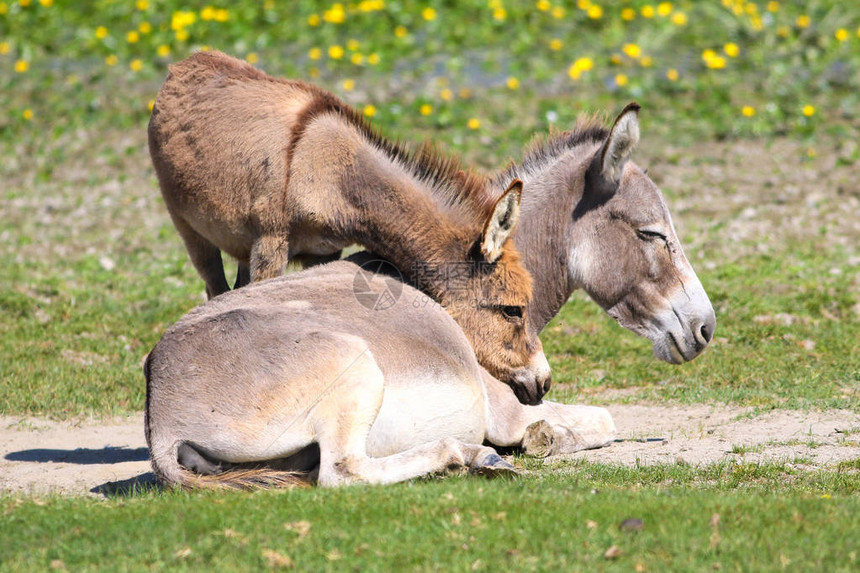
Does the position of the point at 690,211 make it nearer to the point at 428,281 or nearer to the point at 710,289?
the point at 710,289

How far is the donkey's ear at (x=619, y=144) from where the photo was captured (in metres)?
6.97

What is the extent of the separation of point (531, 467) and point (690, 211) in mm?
7454

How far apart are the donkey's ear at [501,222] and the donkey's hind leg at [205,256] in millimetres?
Result: 2645

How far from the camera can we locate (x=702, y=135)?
1488 centimetres

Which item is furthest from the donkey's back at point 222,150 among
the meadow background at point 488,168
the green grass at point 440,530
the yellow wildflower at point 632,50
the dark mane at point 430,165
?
the yellow wildflower at point 632,50

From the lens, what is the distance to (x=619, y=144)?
280 inches

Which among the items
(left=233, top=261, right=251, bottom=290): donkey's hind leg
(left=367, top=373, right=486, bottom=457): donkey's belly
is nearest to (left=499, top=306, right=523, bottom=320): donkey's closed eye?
(left=367, top=373, right=486, bottom=457): donkey's belly

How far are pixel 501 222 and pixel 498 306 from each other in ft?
1.79

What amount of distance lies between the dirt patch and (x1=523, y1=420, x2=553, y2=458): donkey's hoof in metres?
0.22

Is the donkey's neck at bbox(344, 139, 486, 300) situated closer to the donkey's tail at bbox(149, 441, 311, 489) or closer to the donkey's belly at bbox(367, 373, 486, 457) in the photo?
the donkey's belly at bbox(367, 373, 486, 457)

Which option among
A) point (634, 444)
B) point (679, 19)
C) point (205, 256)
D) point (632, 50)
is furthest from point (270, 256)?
point (679, 19)

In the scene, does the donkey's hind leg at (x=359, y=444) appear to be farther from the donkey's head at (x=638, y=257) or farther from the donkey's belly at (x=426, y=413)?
the donkey's head at (x=638, y=257)

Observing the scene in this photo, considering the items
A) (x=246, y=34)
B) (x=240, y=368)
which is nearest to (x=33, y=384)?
(x=240, y=368)

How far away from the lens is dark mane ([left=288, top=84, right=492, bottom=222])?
6766mm
